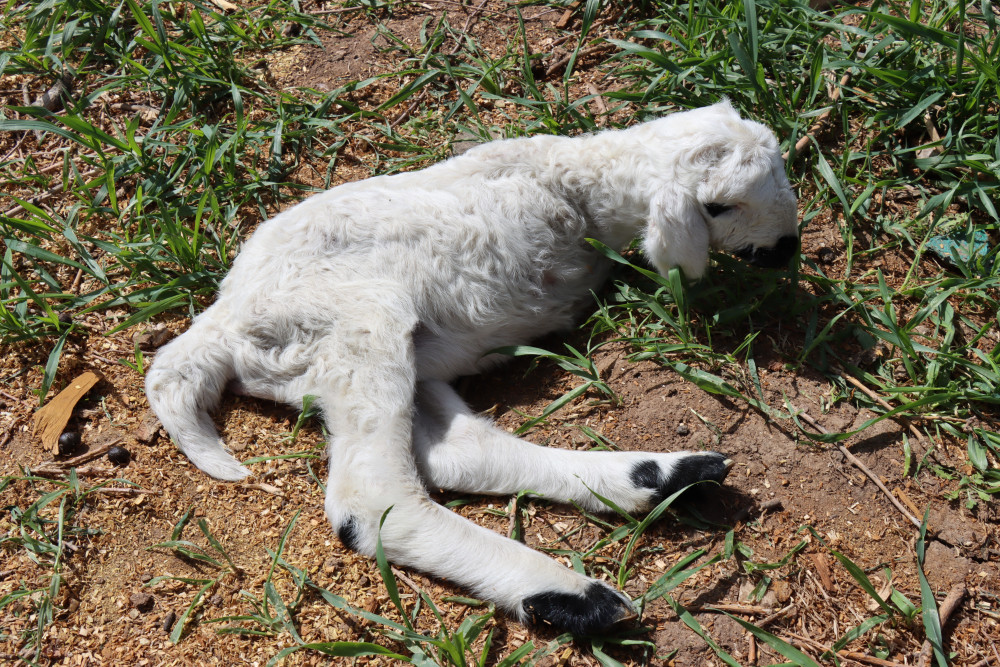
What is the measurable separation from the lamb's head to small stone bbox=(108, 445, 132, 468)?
2520mm

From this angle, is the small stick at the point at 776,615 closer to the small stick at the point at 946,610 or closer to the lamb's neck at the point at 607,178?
the small stick at the point at 946,610

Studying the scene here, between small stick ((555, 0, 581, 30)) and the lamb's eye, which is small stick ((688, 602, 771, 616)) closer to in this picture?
the lamb's eye

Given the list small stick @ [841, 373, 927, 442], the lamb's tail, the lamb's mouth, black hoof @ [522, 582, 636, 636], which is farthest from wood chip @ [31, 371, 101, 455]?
small stick @ [841, 373, 927, 442]

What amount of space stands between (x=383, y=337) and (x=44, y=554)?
5.16 ft

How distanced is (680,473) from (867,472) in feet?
2.60

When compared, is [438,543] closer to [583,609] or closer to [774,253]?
[583,609]

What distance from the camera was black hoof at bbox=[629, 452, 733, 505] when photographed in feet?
9.53

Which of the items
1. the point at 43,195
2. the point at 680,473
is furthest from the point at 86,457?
the point at 680,473

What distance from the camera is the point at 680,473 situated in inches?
115

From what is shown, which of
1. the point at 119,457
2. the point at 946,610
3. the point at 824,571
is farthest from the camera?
the point at 119,457

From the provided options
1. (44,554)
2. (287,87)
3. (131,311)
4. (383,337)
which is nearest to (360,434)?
(383,337)

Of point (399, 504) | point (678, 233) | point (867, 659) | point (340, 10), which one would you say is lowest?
point (867, 659)

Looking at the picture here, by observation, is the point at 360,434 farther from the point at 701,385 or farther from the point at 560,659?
the point at 701,385

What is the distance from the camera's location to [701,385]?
3262 millimetres
